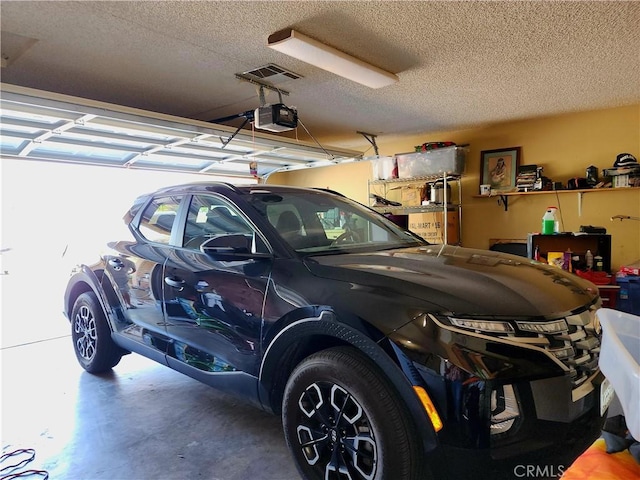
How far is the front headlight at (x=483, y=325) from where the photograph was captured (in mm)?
1318

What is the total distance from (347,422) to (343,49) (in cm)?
245

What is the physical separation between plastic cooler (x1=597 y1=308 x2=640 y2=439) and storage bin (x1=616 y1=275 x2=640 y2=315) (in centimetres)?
337

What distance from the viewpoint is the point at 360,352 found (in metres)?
1.49

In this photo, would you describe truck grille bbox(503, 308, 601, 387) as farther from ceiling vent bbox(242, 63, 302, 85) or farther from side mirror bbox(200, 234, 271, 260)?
ceiling vent bbox(242, 63, 302, 85)

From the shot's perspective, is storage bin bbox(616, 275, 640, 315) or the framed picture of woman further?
Result: the framed picture of woman

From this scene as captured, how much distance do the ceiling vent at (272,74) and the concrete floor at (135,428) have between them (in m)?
2.56

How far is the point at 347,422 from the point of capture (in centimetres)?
149

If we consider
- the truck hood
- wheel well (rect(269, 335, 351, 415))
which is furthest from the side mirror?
wheel well (rect(269, 335, 351, 415))

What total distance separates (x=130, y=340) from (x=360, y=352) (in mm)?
1884

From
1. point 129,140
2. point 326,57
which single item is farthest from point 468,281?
point 129,140

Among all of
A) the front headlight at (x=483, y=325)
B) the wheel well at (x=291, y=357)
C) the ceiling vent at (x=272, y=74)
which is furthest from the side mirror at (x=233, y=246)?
the ceiling vent at (x=272, y=74)

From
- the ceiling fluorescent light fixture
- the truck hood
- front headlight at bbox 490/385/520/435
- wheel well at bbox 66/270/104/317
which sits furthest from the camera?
wheel well at bbox 66/270/104/317

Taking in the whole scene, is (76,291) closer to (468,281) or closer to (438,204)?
(468,281)

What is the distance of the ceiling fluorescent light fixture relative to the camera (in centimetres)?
249
